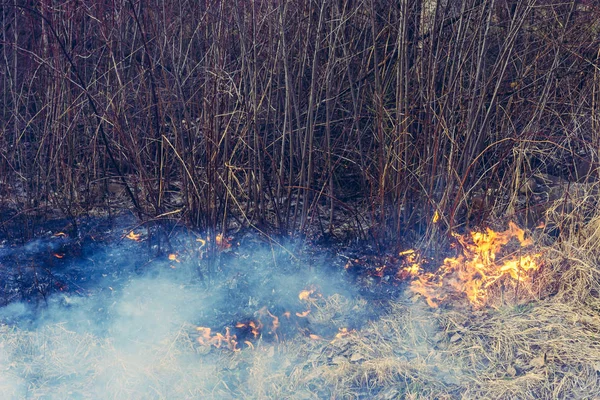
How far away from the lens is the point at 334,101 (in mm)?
4105

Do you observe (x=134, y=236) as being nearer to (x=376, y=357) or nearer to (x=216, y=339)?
(x=216, y=339)

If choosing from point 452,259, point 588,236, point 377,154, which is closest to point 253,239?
point 377,154

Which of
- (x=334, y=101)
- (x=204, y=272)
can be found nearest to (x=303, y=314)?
(x=204, y=272)

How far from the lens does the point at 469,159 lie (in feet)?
12.6

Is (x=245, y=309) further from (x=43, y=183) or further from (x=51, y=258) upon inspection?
(x=43, y=183)

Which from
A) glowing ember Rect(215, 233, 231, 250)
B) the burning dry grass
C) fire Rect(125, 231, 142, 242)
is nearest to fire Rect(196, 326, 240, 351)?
the burning dry grass

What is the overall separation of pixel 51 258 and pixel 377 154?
2510 mm

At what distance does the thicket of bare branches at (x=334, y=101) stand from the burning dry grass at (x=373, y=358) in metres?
0.72

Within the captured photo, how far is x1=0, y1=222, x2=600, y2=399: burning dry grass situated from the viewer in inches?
121

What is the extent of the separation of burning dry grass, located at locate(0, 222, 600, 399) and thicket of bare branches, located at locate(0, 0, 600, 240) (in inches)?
28.4

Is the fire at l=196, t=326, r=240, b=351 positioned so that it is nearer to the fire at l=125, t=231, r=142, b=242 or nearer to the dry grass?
the dry grass

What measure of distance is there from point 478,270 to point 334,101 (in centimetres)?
152

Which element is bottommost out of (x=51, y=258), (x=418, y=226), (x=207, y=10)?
(x=51, y=258)

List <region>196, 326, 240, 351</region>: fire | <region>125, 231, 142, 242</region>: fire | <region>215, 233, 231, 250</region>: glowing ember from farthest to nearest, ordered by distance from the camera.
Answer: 1. <region>125, 231, 142, 242</region>: fire
2. <region>215, 233, 231, 250</region>: glowing ember
3. <region>196, 326, 240, 351</region>: fire
